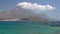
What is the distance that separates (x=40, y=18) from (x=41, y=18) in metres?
2.37

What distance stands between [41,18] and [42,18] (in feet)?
3.06

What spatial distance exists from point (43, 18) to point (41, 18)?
1364 mm

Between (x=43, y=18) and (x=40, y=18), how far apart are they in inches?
118

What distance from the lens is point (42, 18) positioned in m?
114

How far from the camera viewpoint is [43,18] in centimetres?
11488

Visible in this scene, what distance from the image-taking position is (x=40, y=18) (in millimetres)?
117188

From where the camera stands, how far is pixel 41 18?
115 metres

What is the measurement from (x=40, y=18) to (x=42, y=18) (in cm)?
322

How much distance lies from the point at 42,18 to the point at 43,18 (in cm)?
100
